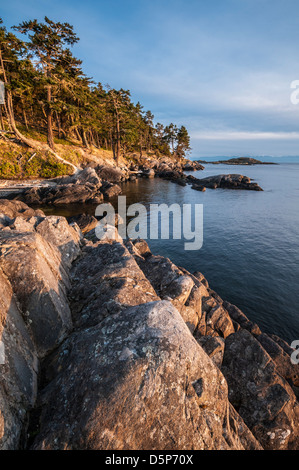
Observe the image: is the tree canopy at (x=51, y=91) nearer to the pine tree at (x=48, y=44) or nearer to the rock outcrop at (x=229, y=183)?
the pine tree at (x=48, y=44)

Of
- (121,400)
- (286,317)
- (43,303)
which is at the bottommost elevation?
(286,317)

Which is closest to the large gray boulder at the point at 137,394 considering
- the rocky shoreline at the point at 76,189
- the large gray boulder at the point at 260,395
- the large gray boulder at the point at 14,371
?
the large gray boulder at the point at 14,371

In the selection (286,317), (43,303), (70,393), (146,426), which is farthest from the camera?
(286,317)

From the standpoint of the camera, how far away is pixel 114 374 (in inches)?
174

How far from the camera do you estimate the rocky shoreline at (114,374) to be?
160 inches

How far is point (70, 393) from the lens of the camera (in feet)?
14.7

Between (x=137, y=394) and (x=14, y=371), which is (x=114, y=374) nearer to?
(x=137, y=394)

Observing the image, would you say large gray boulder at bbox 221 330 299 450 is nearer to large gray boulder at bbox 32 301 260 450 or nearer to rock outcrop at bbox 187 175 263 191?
large gray boulder at bbox 32 301 260 450

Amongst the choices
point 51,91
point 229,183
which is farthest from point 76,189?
point 229,183
